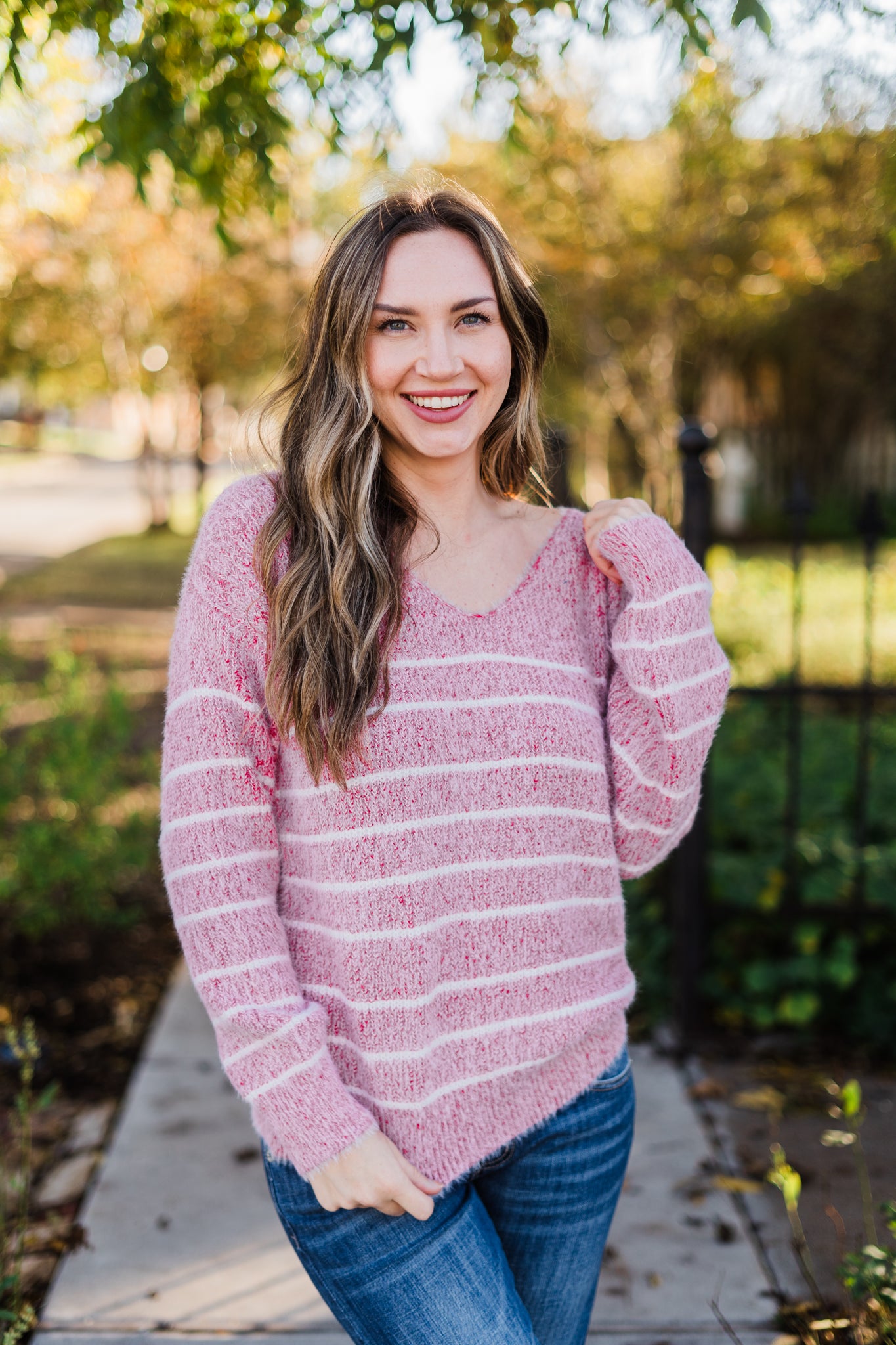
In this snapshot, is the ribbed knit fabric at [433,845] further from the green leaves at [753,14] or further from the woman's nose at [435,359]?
the green leaves at [753,14]

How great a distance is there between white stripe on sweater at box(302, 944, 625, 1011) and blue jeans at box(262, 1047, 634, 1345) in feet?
0.61

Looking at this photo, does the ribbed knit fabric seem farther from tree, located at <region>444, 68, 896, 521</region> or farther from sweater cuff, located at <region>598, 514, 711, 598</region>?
tree, located at <region>444, 68, 896, 521</region>

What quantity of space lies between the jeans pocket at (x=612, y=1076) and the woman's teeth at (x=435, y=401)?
973 mm

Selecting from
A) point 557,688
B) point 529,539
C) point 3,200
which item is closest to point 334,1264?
point 557,688

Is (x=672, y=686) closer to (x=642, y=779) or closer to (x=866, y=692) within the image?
(x=642, y=779)

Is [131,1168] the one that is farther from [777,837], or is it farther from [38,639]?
[38,639]

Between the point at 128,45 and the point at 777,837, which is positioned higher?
the point at 128,45

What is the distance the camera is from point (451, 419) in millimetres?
1613

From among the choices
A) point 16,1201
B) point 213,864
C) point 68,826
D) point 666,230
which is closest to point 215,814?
point 213,864

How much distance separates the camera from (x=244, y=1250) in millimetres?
2514

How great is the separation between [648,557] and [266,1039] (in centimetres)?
83

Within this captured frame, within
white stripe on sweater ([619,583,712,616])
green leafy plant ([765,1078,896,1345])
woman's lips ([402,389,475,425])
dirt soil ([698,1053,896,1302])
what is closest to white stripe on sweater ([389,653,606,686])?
white stripe on sweater ([619,583,712,616])

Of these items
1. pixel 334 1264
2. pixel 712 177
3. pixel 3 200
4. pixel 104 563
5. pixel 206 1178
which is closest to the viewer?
pixel 334 1264

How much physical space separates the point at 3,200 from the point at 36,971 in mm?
5195
